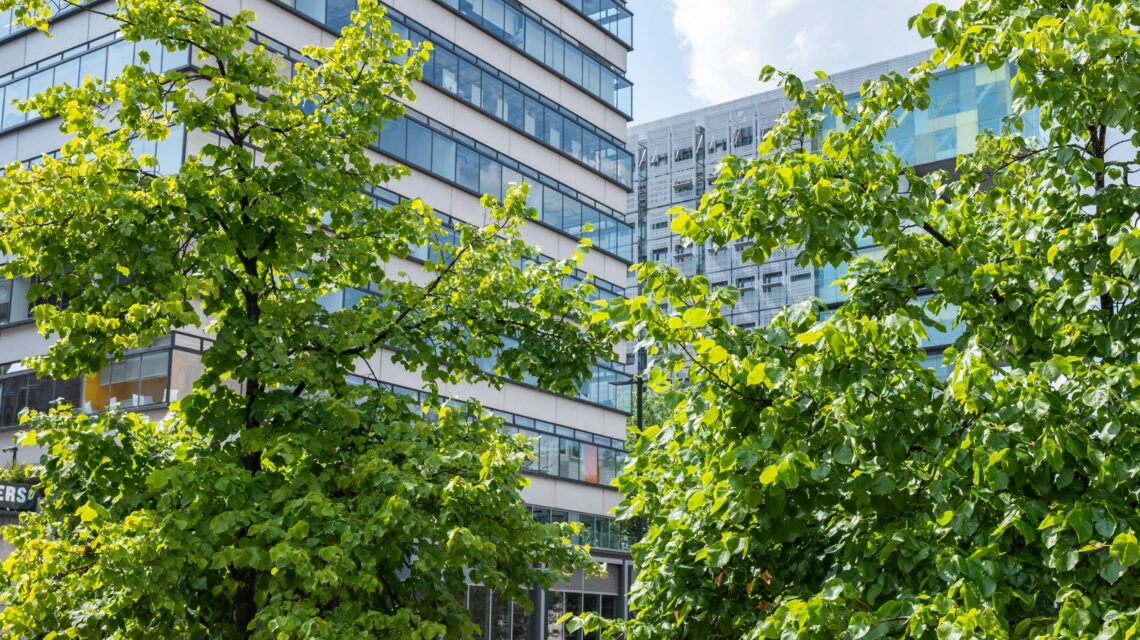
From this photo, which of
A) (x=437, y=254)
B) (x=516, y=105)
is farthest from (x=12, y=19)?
(x=516, y=105)

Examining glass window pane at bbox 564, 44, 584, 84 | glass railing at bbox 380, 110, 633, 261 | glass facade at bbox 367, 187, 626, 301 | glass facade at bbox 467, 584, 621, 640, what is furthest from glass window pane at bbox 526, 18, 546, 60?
glass facade at bbox 467, 584, 621, 640

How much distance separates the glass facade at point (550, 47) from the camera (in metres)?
43.7

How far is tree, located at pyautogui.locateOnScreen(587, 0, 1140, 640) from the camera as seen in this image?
294 inches

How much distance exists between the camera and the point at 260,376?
12.2 metres

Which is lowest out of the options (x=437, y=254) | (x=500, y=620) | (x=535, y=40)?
(x=500, y=620)

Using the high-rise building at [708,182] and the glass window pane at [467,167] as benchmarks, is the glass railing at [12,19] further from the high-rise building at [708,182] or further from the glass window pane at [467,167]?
the high-rise building at [708,182]

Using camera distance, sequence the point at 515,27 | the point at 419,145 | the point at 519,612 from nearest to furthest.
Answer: the point at 419,145, the point at 519,612, the point at 515,27

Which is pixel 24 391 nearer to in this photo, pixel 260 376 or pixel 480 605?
pixel 480 605

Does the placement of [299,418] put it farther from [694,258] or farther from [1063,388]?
[694,258]

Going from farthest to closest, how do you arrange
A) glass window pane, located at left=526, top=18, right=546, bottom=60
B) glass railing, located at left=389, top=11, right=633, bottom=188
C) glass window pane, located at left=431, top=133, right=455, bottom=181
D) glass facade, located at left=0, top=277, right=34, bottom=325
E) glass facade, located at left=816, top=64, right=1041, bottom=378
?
glass facade, located at left=816, top=64, right=1041, bottom=378
glass window pane, located at left=526, top=18, right=546, bottom=60
glass railing, located at left=389, top=11, right=633, bottom=188
glass window pane, located at left=431, top=133, right=455, bottom=181
glass facade, located at left=0, top=277, right=34, bottom=325

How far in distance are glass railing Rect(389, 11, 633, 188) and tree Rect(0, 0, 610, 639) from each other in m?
25.9

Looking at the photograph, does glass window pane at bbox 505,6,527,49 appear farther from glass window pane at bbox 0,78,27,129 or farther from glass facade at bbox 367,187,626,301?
glass window pane at bbox 0,78,27,129

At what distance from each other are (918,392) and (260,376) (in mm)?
6358

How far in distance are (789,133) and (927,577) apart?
3.74 metres
